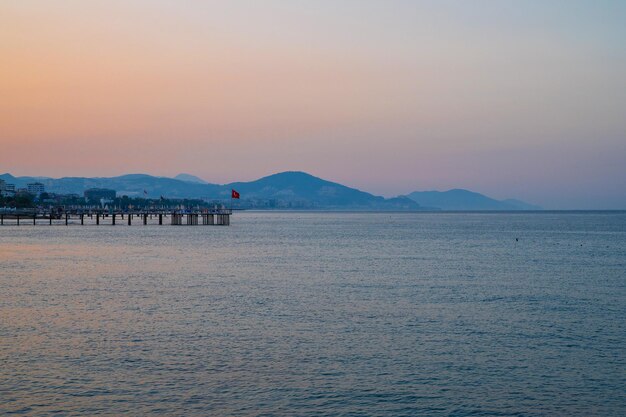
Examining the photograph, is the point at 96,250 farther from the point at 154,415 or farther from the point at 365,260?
the point at 154,415

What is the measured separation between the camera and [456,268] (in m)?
55.3

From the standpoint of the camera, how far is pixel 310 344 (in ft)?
81.4

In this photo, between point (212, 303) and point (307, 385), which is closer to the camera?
point (307, 385)

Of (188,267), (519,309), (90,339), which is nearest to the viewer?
(90,339)

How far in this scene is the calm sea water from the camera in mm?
18469

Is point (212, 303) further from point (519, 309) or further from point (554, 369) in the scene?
point (554, 369)

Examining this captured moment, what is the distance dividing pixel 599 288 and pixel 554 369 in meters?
22.7

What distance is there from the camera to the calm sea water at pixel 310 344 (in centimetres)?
1847

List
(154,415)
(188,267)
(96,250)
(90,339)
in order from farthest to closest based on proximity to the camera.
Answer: (96,250), (188,267), (90,339), (154,415)

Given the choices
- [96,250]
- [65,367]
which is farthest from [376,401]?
[96,250]

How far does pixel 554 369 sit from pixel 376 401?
678 cm

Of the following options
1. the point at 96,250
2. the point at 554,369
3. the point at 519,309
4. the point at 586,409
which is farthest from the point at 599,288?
the point at 96,250

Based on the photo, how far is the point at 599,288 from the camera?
42.1m

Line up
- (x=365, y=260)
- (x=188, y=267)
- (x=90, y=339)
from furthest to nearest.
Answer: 1. (x=365, y=260)
2. (x=188, y=267)
3. (x=90, y=339)
